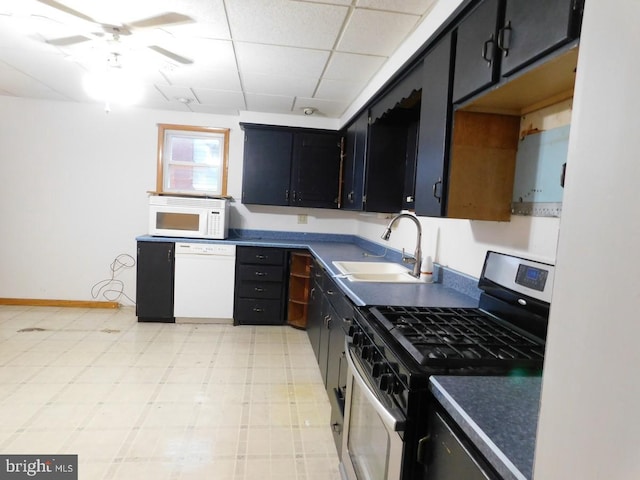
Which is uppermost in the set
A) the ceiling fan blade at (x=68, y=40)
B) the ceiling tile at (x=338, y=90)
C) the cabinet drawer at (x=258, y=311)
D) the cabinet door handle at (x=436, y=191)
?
the ceiling tile at (x=338, y=90)

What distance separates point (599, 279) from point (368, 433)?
112 cm

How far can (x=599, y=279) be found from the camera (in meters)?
0.43

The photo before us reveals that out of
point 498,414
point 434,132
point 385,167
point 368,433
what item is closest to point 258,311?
point 385,167

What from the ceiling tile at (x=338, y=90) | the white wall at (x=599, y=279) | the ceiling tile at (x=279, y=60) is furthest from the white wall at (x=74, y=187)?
the white wall at (x=599, y=279)

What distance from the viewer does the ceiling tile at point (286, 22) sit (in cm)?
192

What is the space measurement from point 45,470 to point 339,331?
156cm

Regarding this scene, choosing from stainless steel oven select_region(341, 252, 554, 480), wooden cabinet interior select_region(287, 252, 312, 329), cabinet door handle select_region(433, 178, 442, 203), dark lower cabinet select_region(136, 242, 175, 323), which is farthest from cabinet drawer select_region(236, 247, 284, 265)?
cabinet door handle select_region(433, 178, 442, 203)

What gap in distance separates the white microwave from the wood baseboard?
3.96 ft

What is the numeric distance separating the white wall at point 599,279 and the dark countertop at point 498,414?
0.49ft

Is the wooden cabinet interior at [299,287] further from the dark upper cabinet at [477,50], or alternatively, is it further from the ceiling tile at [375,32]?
the dark upper cabinet at [477,50]

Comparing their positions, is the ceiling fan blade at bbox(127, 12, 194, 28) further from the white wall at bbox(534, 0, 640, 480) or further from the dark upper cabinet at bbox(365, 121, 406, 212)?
the white wall at bbox(534, 0, 640, 480)

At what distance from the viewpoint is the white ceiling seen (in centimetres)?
197

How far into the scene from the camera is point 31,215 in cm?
415

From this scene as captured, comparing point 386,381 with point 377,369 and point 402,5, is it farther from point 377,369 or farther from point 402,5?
point 402,5
